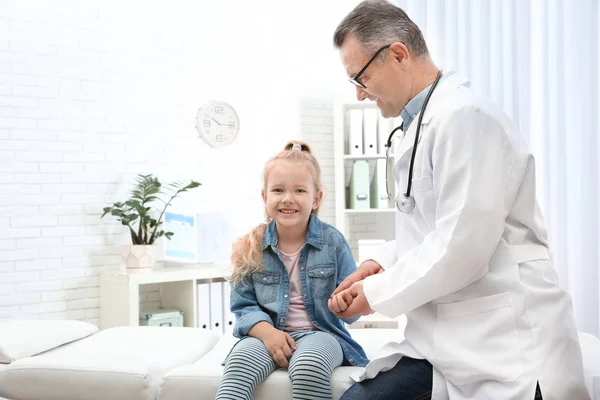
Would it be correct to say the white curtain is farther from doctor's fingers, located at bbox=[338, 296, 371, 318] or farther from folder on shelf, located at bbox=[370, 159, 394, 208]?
doctor's fingers, located at bbox=[338, 296, 371, 318]

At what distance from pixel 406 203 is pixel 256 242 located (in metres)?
0.72

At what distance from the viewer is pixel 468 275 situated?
134cm

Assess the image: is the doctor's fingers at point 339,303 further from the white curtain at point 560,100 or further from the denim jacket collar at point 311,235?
the white curtain at point 560,100

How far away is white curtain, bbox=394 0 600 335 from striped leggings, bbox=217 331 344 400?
1.78 meters

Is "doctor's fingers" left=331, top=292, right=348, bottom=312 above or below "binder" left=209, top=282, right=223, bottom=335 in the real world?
above

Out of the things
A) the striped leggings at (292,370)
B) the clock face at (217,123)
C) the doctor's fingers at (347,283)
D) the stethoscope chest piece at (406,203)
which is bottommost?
the striped leggings at (292,370)

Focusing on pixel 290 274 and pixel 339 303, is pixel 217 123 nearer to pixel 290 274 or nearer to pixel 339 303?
pixel 290 274

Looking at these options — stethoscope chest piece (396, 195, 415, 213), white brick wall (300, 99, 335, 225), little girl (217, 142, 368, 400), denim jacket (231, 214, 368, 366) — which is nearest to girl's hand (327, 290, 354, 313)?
stethoscope chest piece (396, 195, 415, 213)

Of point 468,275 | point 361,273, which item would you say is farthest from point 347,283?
point 468,275

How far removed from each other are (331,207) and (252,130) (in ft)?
2.83

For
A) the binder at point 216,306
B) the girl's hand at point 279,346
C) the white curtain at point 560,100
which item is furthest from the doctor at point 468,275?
the binder at point 216,306

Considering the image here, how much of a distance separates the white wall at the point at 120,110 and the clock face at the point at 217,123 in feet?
0.21

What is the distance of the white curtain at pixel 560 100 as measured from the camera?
309 centimetres

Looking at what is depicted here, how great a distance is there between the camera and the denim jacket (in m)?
2.03
